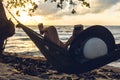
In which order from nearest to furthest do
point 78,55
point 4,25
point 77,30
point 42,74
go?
point 78,55, point 77,30, point 42,74, point 4,25

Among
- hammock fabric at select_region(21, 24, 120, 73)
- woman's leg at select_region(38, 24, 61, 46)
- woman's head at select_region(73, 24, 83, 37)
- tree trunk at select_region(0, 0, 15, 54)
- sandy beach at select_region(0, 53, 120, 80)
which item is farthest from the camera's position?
Result: tree trunk at select_region(0, 0, 15, 54)

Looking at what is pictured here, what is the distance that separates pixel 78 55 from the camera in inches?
302

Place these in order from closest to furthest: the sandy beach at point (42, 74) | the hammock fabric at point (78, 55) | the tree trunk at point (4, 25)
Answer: the hammock fabric at point (78, 55), the sandy beach at point (42, 74), the tree trunk at point (4, 25)

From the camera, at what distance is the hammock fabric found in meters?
7.48

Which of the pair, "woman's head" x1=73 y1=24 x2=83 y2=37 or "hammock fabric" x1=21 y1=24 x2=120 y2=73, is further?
"woman's head" x1=73 y1=24 x2=83 y2=37

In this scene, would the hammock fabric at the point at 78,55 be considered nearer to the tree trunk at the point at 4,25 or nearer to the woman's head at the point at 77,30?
the woman's head at the point at 77,30

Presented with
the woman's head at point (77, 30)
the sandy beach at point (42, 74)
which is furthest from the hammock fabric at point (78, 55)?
the sandy beach at point (42, 74)

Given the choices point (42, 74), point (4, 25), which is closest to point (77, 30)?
point (42, 74)

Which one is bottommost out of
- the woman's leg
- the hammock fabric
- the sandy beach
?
the sandy beach

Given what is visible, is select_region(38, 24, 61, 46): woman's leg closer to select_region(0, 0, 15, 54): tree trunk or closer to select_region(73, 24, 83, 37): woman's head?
select_region(73, 24, 83, 37): woman's head

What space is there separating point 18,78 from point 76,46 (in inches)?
78.2

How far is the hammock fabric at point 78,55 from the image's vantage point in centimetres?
748

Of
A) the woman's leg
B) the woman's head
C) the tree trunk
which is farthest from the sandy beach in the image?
the woman's head

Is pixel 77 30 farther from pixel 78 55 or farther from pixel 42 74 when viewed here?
pixel 42 74
